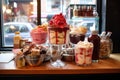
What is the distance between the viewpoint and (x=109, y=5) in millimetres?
2205

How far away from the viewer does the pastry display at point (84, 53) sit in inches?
66.7

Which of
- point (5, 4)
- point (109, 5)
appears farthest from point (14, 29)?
point (109, 5)

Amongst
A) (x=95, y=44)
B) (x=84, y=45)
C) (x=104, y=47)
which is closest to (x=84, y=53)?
(x=84, y=45)

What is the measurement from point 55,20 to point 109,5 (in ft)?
2.38

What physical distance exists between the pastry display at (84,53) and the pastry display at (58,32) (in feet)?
0.42

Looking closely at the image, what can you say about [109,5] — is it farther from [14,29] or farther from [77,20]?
[14,29]

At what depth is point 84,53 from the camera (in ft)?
5.57

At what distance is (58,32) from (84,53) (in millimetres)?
260

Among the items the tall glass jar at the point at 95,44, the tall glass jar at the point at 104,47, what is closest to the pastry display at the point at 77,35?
the tall glass jar at the point at 95,44

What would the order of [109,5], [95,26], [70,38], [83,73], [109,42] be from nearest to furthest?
[83,73] < [70,38] < [109,42] < [109,5] < [95,26]

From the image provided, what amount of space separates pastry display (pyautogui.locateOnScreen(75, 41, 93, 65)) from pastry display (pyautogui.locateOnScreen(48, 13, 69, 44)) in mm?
127

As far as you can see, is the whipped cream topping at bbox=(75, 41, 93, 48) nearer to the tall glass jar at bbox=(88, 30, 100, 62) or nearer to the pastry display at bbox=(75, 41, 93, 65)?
the pastry display at bbox=(75, 41, 93, 65)

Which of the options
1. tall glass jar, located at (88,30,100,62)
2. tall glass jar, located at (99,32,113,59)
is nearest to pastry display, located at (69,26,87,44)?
tall glass jar, located at (88,30,100,62)

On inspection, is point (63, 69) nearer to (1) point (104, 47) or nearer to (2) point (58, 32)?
(2) point (58, 32)
